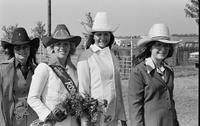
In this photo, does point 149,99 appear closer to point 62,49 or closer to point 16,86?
point 62,49

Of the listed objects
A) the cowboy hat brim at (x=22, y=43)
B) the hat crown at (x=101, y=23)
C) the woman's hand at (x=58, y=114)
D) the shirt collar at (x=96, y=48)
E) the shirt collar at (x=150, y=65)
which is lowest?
the woman's hand at (x=58, y=114)

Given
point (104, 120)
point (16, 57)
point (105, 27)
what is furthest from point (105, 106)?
point (16, 57)

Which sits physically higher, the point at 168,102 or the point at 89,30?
the point at 89,30

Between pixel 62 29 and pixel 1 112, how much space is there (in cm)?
115

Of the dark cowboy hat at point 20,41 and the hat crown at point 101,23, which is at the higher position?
the hat crown at point 101,23

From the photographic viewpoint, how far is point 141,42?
13.9 feet

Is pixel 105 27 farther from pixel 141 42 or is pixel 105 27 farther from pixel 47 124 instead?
pixel 47 124

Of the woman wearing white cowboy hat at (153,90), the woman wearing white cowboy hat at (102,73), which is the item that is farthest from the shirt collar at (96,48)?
the woman wearing white cowboy hat at (153,90)

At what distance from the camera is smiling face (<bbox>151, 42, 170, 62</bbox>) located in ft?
13.6

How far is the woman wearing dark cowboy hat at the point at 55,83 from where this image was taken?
405 cm

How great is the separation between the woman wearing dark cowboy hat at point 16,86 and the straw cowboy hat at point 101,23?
2.68 feet

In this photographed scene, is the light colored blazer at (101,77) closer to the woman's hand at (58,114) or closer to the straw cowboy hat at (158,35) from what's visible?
the woman's hand at (58,114)

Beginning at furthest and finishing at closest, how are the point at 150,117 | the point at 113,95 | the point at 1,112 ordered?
the point at 1,112 → the point at 113,95 → the point at 150,117

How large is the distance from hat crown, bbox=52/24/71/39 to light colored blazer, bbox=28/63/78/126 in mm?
319
